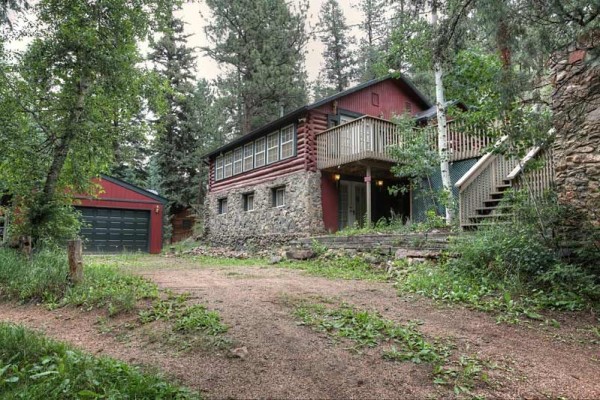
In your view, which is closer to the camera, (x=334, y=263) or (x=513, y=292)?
(x=513, y=292)

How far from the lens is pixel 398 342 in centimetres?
354

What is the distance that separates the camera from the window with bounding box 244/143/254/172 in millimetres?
17141

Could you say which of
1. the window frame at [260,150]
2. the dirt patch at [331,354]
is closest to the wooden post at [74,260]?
the dirt patch at [331,354]

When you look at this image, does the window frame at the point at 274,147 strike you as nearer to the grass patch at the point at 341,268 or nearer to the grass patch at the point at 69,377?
the grass patch at the point at 341,268

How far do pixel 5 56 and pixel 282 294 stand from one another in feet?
22.6

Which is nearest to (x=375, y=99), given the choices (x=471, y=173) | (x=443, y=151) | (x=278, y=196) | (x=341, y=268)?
(x=278, y=196)

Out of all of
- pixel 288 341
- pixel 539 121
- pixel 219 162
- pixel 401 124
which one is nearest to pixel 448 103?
pixel 401 124

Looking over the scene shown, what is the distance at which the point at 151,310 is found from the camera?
456 centimetres

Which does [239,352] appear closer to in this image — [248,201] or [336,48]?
[248,201]

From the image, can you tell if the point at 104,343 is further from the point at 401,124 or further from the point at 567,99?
the point at 401,124

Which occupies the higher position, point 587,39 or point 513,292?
point 587,39

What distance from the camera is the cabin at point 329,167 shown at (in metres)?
12.2

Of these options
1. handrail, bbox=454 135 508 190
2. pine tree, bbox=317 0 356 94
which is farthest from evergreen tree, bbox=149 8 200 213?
handrail, bbox=454 135 508 190

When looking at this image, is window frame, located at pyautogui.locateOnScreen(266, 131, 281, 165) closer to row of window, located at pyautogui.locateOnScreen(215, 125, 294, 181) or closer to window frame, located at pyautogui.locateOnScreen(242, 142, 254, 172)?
row of window, located at pyautogui.locateOnScreen(215, 125, 294, 181)
